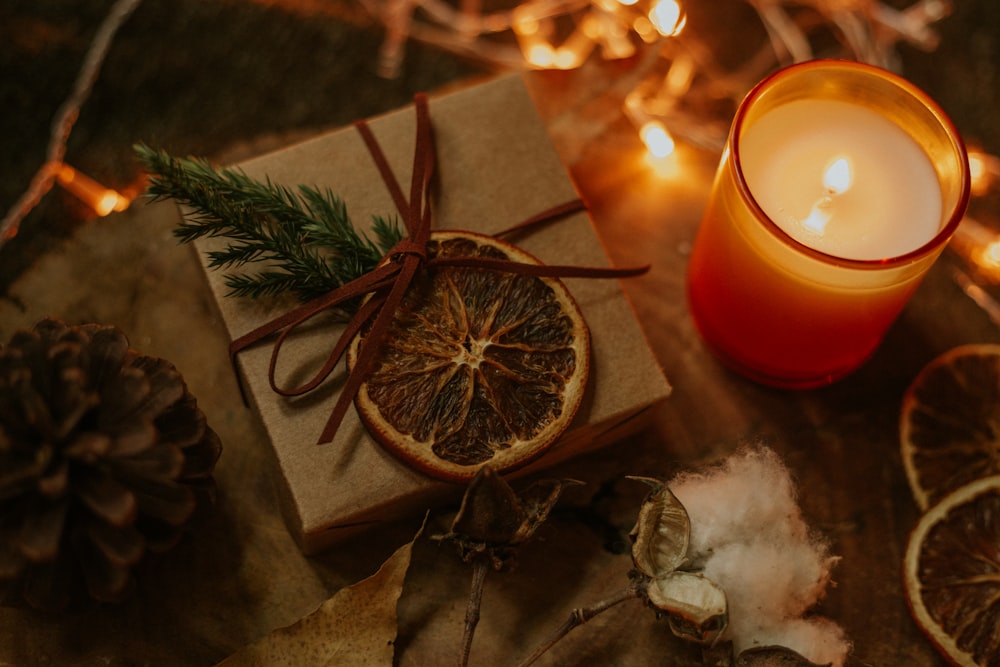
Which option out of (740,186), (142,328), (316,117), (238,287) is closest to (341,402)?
(238,287)

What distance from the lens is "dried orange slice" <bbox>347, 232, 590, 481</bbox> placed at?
0.95 meters

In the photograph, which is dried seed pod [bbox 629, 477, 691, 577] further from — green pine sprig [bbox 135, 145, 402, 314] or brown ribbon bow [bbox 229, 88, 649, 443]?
green pine sprig [bbox 135, 145, 402, 314]

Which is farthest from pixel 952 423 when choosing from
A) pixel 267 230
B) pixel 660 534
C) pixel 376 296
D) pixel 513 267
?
pixel 267 230

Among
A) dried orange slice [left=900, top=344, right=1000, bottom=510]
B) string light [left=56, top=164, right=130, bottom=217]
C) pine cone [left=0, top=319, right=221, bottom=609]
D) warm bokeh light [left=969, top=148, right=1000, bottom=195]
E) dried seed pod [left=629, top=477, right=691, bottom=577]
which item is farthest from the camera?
warm bokeh light [left=969, top=148, right=1000, bottom=195]

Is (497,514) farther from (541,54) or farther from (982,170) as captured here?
(982,170)

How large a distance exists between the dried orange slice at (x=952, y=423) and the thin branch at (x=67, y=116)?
3.84 feet

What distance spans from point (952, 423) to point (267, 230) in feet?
2.88

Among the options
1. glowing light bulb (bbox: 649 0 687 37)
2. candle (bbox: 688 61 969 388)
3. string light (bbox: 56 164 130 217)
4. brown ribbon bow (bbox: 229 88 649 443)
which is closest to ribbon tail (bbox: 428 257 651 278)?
brown ribbon bow (bbox: 229 88 649 443)

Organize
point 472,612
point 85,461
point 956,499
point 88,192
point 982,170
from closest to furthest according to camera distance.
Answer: point 85,461
point 472,612
point 956,499
point 88,192
point 982,170

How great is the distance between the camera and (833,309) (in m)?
0.97

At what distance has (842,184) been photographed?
3.29ft

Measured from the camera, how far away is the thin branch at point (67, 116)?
3.89ft

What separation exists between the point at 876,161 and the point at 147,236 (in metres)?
0.90

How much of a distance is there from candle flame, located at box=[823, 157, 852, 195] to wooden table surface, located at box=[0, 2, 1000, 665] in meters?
0.26
